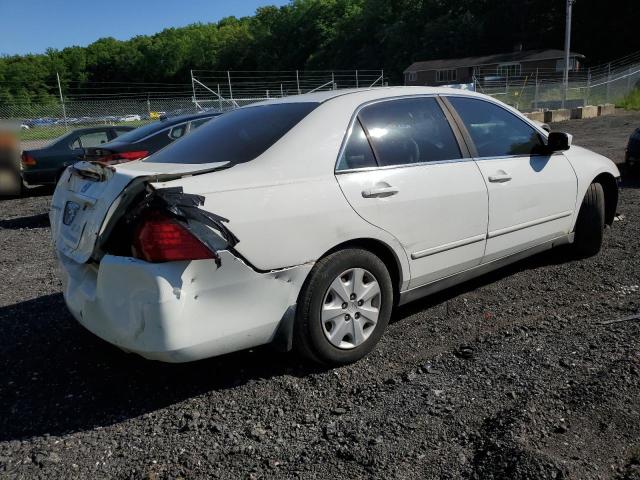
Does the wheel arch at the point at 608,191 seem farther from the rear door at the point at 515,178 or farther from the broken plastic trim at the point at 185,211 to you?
the broken plastic trim at the point at 185,211

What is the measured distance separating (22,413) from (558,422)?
103 inches

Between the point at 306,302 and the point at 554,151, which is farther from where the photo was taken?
the point at 554,151

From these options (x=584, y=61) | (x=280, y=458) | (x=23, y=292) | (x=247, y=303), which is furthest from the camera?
(x=584, y=61)

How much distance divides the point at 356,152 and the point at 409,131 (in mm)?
532

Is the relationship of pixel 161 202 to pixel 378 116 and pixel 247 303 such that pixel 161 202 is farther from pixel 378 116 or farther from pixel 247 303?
pixel 378 116

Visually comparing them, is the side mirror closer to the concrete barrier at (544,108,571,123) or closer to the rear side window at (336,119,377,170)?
the rear side window at (336,119,377,170)

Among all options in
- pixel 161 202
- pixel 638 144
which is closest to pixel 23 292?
pixel 161 202

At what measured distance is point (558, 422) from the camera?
8.39 ft

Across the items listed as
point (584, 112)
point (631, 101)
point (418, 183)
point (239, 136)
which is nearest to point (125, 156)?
point (239, 136)

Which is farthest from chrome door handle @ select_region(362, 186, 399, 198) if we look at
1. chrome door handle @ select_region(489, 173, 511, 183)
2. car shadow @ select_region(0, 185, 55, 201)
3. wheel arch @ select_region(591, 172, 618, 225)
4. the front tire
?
car shadow @ select_region(0, 185, 55, 201)

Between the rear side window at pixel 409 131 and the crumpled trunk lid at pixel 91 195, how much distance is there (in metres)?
1.00

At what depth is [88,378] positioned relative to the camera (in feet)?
10.4

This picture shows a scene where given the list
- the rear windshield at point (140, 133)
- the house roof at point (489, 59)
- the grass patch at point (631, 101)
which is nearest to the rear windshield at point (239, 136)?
the rear windshield at point (140, 133)

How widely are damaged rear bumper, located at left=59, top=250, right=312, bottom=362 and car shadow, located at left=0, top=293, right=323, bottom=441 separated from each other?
0.40 m
